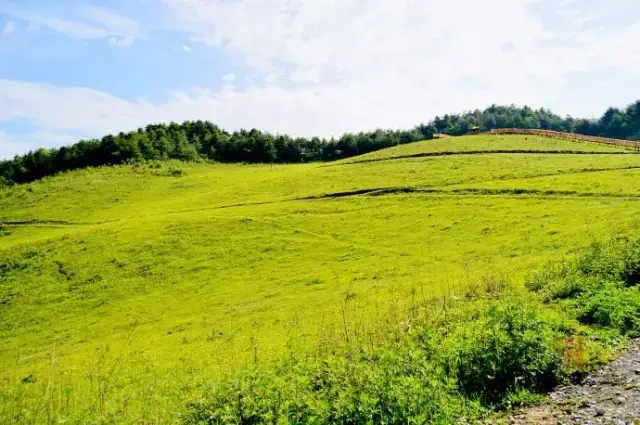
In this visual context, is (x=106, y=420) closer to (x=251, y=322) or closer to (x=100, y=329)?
(x=251, y=322)

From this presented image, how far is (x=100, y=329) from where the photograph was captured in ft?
99.9

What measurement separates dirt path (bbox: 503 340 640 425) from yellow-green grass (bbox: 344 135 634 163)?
2423 inches

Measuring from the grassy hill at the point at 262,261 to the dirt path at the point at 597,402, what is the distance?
5.83 m

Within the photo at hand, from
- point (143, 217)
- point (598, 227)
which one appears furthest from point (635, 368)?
point (143, 217)

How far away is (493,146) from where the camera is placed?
7050 cm

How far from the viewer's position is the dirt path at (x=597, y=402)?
26.9ft

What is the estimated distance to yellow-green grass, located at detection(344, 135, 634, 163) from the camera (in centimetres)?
6575

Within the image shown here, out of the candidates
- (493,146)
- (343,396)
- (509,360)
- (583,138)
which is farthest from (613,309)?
(583,138)

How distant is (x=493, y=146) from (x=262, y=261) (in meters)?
46.1

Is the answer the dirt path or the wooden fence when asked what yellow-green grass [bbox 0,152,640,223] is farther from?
the dirt path

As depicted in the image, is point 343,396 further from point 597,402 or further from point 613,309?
point 613,309

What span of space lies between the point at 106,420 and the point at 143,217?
172 ft

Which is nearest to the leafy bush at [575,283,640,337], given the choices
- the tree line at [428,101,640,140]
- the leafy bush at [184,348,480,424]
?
the leafy bush at [184,348,480,424]

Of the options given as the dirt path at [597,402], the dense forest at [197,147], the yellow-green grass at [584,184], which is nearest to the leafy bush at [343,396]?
the dirt path at [597,402]
